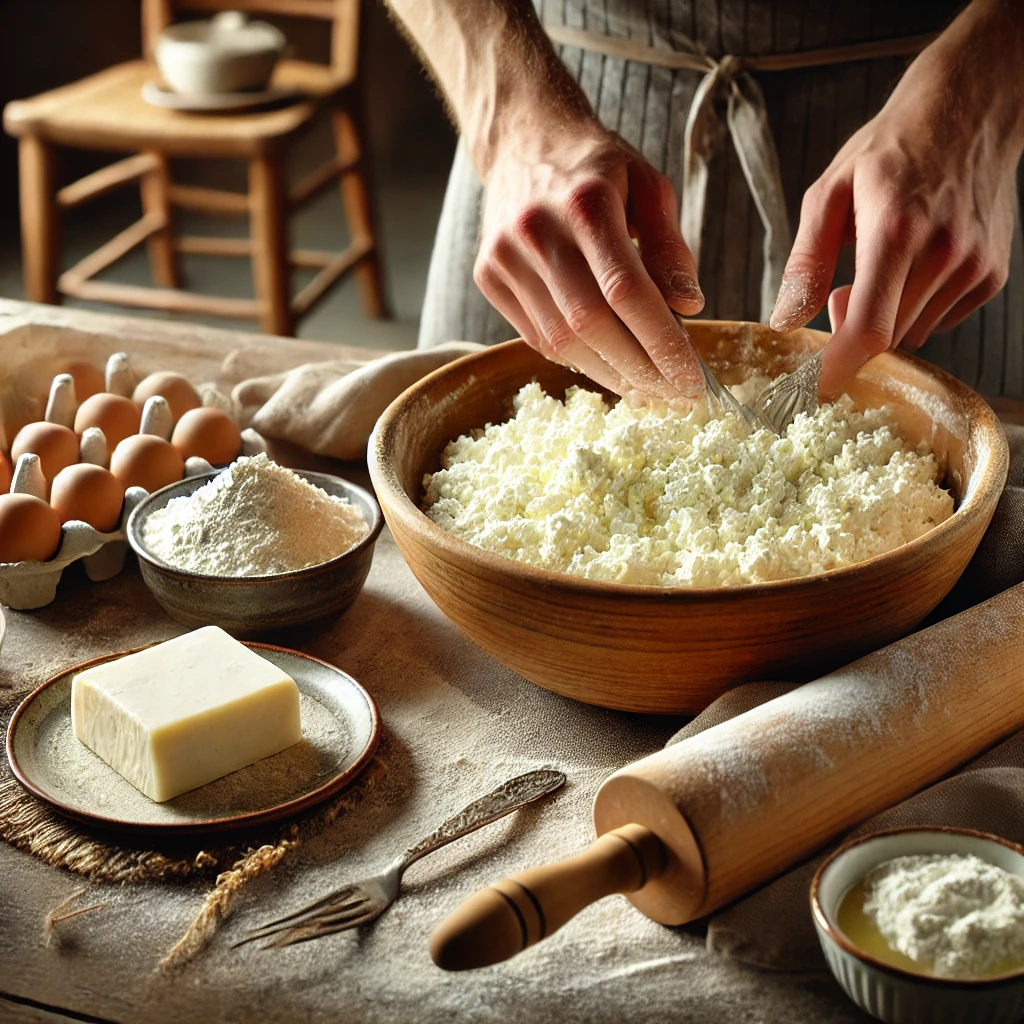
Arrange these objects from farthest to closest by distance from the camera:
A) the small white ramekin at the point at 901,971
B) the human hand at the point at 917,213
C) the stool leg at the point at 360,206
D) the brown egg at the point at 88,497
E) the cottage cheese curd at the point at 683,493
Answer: the stool leg at the point at 360,206 → the brown egg at the point at 88,497 → the human hand at the point at 917,213 → the cottage cheese curd at the point at 683,493 → the small white ramekin at the point at 901,971

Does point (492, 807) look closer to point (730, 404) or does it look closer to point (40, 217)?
point (730, 404)

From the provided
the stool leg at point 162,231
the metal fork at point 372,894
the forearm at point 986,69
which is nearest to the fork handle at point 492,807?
the metal fork at point 372,894

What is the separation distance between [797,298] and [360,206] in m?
2.67

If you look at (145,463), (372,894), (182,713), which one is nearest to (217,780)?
(182,713)

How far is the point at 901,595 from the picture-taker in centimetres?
86

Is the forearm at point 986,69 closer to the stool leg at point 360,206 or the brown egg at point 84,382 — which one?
the brown egg at point 84,382

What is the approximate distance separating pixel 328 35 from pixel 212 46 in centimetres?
199

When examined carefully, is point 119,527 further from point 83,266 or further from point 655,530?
point 83,266

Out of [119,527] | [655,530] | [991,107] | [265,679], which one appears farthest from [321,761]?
[991,107]

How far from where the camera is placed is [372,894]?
0.78 meters

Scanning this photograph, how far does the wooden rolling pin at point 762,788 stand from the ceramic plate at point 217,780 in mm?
209

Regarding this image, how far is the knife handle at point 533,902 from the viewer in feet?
2.12

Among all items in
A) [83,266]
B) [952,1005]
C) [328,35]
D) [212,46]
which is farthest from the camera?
[328,35]

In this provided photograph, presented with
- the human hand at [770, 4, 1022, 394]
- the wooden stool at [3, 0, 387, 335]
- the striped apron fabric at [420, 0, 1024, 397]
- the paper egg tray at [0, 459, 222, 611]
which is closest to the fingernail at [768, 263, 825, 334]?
the human hand at [770, 4, 1022, 394]
